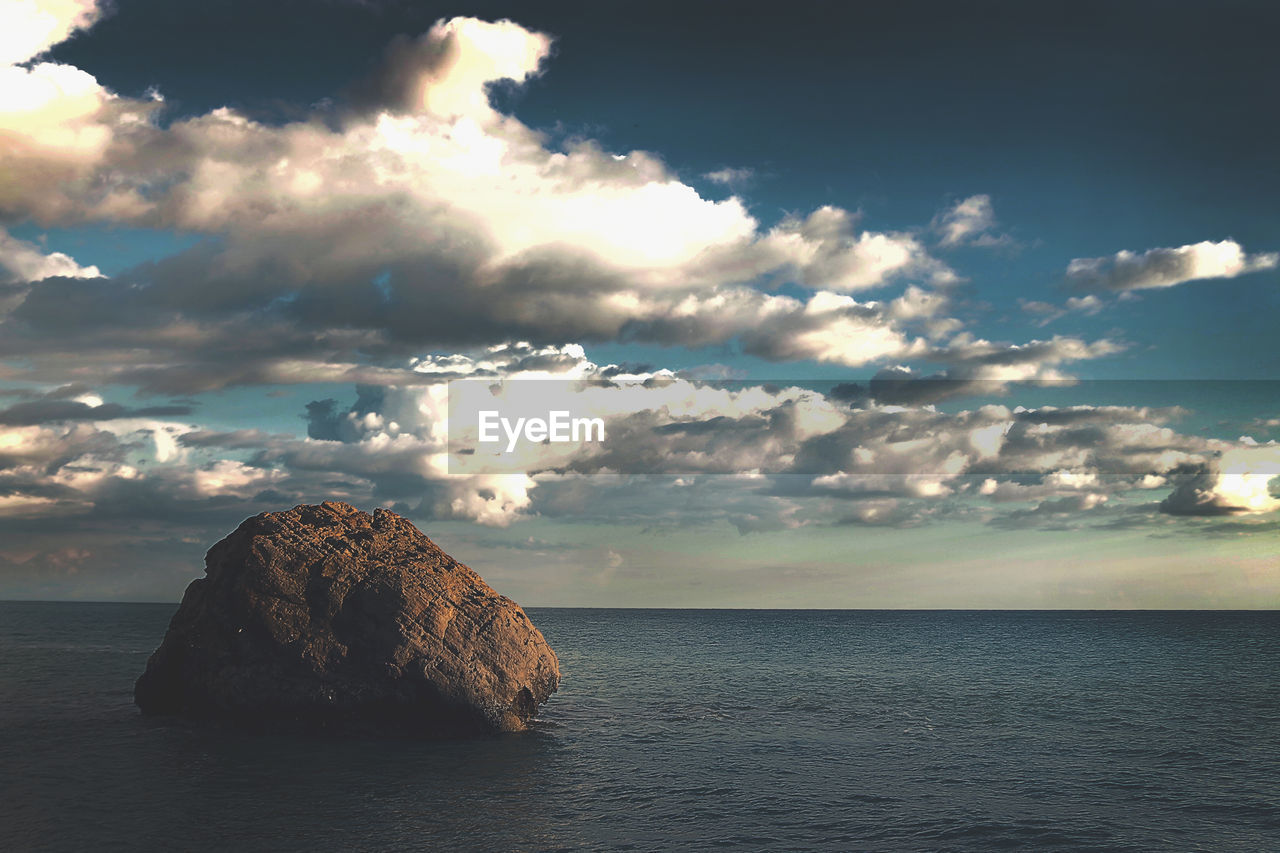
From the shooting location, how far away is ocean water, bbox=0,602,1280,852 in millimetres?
19156

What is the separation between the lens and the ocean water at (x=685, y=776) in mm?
19156

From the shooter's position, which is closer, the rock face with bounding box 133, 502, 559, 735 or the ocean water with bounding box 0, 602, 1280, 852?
the ocean water with bounding box 0, 602, 1280, 852

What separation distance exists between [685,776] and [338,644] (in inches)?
496

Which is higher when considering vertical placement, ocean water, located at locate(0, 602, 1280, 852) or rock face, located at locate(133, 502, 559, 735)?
rock face, located at locate(133, 502, 559, 735)

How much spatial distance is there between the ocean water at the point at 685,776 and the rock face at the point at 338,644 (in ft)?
3.58

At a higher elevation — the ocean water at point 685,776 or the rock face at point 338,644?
the rock face at point 338,644

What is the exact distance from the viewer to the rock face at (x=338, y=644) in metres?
27.6

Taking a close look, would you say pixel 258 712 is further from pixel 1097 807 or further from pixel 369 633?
pixel 1097 807

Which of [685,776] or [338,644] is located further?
[338,644]

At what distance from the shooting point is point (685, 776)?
24797mm

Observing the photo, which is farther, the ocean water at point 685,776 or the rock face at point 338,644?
the rock face at point 338,644

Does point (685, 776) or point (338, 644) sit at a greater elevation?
point (338, 644)

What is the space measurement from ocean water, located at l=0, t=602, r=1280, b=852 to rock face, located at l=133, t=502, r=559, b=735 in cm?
109

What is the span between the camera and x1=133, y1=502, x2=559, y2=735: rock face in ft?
90.7
